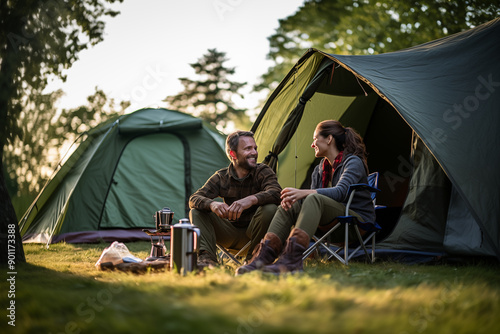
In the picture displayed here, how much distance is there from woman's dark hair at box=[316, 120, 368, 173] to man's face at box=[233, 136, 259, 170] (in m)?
0.58

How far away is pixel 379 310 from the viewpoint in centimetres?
187

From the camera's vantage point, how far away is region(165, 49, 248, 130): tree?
22.1 metres

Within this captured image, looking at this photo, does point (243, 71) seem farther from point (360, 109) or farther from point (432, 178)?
point (432, 178)

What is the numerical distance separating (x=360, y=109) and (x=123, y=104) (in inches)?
687

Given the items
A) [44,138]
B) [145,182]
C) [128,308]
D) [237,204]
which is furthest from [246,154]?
[44,138]

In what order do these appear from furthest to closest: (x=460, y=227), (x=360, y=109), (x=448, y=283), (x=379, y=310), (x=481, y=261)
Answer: (x=360, y=109)
(x=460, y=227)
(x=481, y=261)
(x=448, y=283)
(x=379, y=310)

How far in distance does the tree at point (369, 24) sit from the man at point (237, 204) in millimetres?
8601

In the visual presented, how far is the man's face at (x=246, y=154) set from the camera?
12.2 ft

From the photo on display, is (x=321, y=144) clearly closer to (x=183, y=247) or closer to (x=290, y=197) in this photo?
(x=290, y=197)

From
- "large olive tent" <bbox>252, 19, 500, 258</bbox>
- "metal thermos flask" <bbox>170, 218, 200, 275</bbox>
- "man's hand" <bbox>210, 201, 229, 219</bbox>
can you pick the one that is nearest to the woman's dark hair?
"large olive tent" <bbox>252, 19, 500, 258</bbox>

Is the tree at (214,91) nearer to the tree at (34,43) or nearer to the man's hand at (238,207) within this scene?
the tree at (34,43)

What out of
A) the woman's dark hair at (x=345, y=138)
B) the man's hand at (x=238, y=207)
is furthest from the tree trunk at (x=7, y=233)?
→ the woman's dark hair at (x=345, y=138)

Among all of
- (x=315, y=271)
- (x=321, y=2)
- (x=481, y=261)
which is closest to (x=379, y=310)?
(x=315, y=271)

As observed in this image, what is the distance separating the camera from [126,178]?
6996 millimetres
